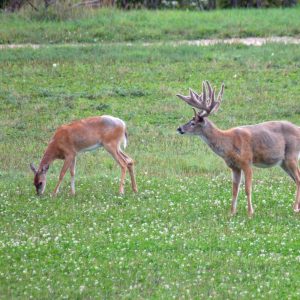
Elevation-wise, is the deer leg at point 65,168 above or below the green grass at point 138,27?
below

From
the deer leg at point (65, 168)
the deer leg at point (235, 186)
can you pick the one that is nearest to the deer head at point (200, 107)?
the deer leg at point (235, 186)

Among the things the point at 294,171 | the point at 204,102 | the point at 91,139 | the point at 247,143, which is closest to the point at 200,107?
the point at 204,102

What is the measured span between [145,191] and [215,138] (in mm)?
1726

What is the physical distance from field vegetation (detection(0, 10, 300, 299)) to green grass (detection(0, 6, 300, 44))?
1431 millimetres

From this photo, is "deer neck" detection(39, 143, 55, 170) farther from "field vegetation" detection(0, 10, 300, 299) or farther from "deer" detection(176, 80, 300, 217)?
"deer" detection(176, 80, 300, 217)

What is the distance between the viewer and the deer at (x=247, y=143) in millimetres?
13750

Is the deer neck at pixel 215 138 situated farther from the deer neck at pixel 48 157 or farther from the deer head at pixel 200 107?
the deer neck at pixel 48 157

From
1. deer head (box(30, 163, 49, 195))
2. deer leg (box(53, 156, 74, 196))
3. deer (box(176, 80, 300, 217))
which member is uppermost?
deer (box(176, 80, 300, 217))

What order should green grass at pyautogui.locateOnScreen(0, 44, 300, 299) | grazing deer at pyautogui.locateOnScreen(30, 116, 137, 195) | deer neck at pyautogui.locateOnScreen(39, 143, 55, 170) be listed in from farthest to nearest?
1. deer neck at pyautogui.locateOnScreen(39, 143, 55, 170)
2. grazing deer at pyautogui.locateOnScreen(30, 116, 137, 195)
3. green grass at pyautogui.locateOnScreen(0, 44, 300, 299)

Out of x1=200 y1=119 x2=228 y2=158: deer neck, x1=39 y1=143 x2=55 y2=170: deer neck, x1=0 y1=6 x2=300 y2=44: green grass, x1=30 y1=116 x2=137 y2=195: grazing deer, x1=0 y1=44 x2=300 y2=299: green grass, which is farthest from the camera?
x1=0 y1=6 x2=300 y2=44: green grass

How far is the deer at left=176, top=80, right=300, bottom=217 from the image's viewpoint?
1375 centimetres

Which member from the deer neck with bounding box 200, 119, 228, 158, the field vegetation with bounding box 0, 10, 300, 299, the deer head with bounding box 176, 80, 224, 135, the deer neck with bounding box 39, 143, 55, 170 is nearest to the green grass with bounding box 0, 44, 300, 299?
the field vegetation with bounding box 0, 10, 300, 299

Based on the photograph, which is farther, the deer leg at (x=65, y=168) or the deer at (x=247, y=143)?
the deer leg at (x=65, y=168)

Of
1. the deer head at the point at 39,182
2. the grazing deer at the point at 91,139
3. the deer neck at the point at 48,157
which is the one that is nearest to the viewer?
the deer head at the point at 39,182
